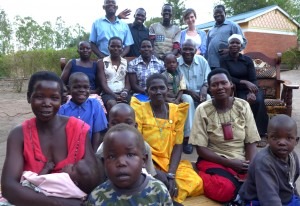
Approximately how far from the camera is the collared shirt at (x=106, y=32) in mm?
5199

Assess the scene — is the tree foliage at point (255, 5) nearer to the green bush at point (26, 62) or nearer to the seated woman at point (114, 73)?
the green bush at point (26, 62)

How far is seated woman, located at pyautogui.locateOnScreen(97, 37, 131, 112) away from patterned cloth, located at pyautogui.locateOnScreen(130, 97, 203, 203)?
4.29ft

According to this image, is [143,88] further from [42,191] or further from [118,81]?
[42,191]

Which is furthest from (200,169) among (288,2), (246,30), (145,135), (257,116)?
(288,2)

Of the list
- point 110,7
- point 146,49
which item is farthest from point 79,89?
point 110,7

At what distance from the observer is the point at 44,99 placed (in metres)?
2.09

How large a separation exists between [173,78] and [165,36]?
111cm

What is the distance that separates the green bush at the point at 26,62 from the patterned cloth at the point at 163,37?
890cm

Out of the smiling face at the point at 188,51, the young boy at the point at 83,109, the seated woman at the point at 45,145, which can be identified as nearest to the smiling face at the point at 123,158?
the seated woman at the point at 45,145

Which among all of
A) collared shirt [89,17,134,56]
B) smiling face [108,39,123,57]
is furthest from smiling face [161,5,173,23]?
smiling face [108,39,123,57]

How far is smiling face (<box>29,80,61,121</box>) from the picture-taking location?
6.82 ft

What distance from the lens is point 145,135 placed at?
3.09m

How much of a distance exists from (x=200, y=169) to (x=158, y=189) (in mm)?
1474

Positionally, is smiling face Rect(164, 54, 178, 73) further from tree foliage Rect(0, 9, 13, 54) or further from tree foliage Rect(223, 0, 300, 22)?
tree foliage Rect(223, 0, 300, 22)
